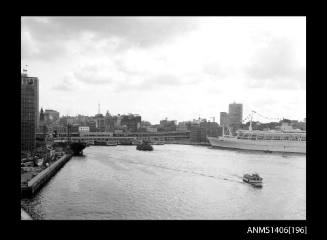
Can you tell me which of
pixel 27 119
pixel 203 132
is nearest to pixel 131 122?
pixel 203 132

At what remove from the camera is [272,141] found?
26453 millimetres

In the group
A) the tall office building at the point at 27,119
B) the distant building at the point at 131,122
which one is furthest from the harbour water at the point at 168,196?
the distant building at the point at 131,122

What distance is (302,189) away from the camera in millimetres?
10055

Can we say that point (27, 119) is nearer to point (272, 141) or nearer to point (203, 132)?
point (272, 141)

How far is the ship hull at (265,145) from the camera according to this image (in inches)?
984

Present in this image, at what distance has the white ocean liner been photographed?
82.5 ft

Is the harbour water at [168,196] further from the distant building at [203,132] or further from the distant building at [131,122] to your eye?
the distant building at [131,122]

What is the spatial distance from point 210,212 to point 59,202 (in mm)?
3569

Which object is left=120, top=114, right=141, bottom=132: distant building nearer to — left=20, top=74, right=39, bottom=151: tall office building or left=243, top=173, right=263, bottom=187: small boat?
left=20, top=74, right=39, bottom=151: tall office building

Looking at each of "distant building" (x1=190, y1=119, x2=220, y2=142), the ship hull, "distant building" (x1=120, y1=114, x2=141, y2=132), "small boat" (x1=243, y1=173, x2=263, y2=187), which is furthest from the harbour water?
"distant building" (x1=120, y1=114, x2=141, y2=132)
